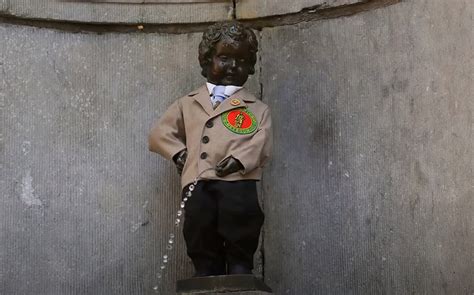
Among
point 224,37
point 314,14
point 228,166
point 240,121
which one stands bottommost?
point 228,166

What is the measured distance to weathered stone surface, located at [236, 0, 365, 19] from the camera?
3.61 meters

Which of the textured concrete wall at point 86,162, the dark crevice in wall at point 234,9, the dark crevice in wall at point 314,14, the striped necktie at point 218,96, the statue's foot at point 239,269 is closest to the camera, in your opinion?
the statue's foot at point 239,269

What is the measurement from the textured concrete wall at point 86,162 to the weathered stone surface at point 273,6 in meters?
0.19

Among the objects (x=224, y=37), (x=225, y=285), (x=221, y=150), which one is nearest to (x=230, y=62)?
(x=224, y=37)

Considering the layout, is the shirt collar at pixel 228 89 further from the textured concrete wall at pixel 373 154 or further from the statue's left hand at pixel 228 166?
the textured concrete wall at pixel 373 154

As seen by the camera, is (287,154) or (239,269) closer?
(239,269)

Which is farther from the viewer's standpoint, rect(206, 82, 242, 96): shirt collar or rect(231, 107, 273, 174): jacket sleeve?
rect(206, 82, 242, 96): shirt collar

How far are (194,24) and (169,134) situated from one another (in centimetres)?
63

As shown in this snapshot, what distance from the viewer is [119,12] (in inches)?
145

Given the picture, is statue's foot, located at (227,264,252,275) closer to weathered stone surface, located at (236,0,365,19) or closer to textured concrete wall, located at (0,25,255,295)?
textured concrete wall, located at (0,25,255,295)

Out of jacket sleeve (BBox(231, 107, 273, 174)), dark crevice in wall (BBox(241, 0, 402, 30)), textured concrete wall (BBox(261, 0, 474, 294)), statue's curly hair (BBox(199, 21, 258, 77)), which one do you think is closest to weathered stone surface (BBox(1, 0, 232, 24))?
dark crevice in wall (BBox(241, 0, 402, 30))

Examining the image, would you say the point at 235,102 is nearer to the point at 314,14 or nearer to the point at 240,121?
the point at 240,121

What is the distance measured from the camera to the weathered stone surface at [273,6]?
3609 millimetres

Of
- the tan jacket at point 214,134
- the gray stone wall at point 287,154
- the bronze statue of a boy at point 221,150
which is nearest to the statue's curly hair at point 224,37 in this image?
the bronze statue of a boy at point 221,150
